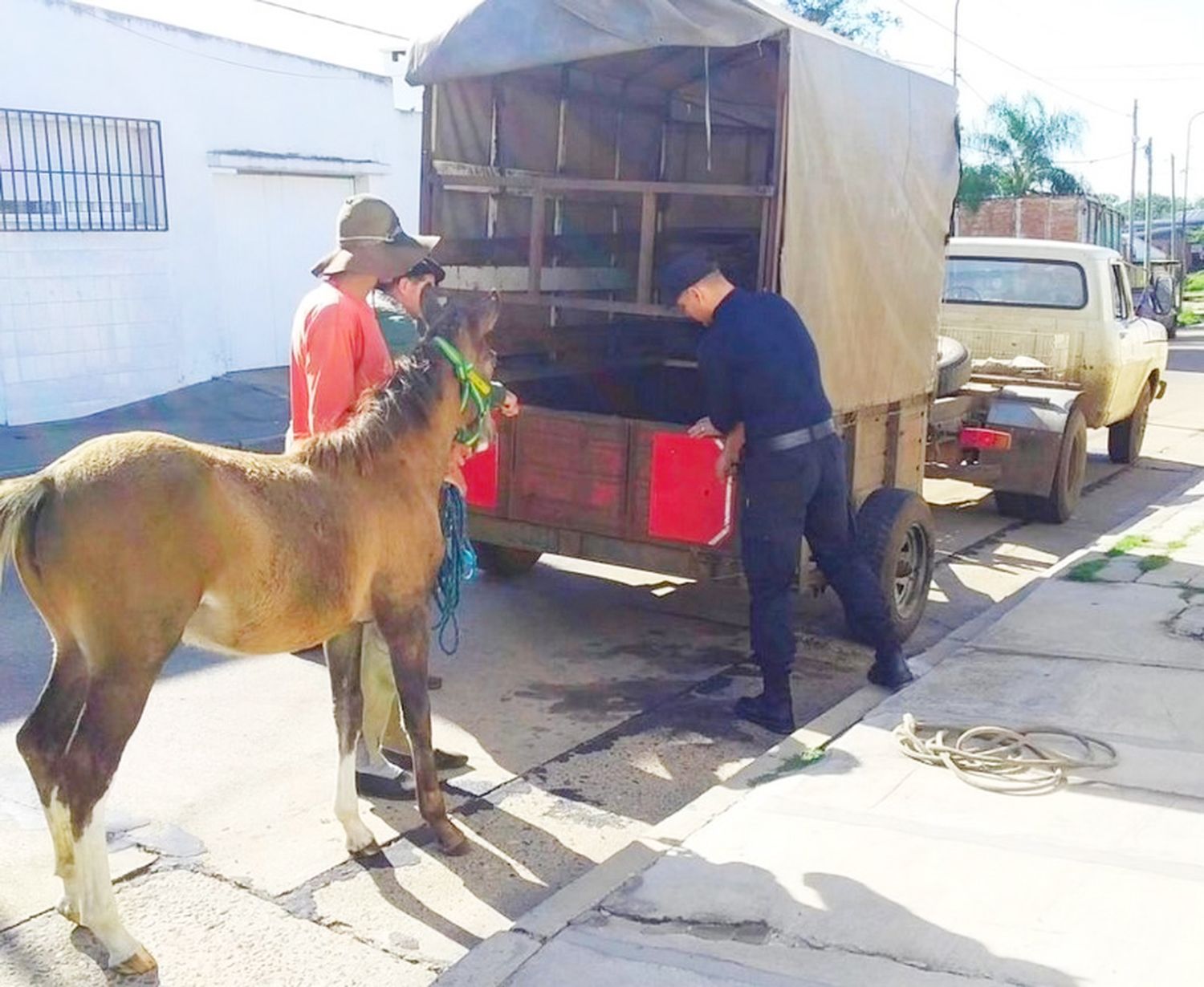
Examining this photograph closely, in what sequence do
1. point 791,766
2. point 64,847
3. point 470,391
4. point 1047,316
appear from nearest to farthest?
point 64,847
point 470,391
point 791,766
point 1047,316

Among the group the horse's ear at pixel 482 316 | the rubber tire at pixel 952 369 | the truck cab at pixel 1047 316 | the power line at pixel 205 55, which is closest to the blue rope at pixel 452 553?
the horse's ear at pixel 482 316

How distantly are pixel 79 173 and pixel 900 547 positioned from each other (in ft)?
30.1

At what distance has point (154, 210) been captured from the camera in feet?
42.4

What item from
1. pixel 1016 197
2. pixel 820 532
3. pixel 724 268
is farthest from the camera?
pixel 1016 197

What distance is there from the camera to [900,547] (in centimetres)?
619

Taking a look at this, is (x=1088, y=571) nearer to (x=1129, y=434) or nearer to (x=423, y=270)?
(x=423, y=270)

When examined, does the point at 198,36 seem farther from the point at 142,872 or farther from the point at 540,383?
the point at 142,872

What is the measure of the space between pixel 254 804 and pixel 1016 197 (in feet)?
127

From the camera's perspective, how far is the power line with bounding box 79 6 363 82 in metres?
12.2

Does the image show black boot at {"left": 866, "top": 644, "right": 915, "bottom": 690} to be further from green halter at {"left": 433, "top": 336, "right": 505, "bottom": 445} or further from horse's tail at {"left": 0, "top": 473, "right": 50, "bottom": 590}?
horse's tail at {"left": 0, "top": 473, "right": 50, "bottom": 590}

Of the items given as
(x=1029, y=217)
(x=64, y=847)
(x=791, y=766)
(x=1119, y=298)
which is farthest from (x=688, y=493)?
(x=1029, y=217)

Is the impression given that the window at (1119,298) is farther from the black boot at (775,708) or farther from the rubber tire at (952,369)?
the black boot at (775,708)

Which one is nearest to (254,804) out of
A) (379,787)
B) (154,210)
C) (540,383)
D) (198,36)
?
(379,787)

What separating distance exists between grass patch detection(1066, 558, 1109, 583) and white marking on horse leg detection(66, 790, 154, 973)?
5.50 metres
